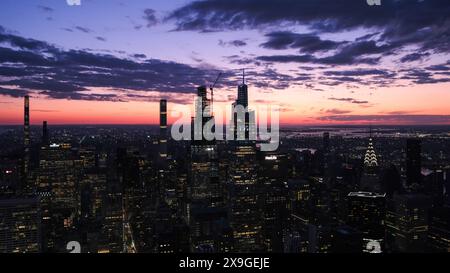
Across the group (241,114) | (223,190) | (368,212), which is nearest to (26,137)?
(241,114)

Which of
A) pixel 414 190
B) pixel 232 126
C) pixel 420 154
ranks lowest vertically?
pixel 414 190

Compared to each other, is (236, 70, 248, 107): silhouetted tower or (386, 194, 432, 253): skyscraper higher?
(236, 70, 248, 107): silhouetted tower

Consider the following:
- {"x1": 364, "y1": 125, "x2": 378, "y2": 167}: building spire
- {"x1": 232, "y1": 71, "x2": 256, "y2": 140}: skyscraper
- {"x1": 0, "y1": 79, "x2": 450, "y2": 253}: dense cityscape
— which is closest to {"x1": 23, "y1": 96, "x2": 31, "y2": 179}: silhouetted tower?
{"x1": 0, "y1": 79, "x2": 450, "y2": 253}: dense cityscape

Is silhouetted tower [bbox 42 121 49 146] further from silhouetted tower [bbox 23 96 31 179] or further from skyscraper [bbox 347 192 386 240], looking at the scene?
skyscraper [bbox 347 192 386 240]
